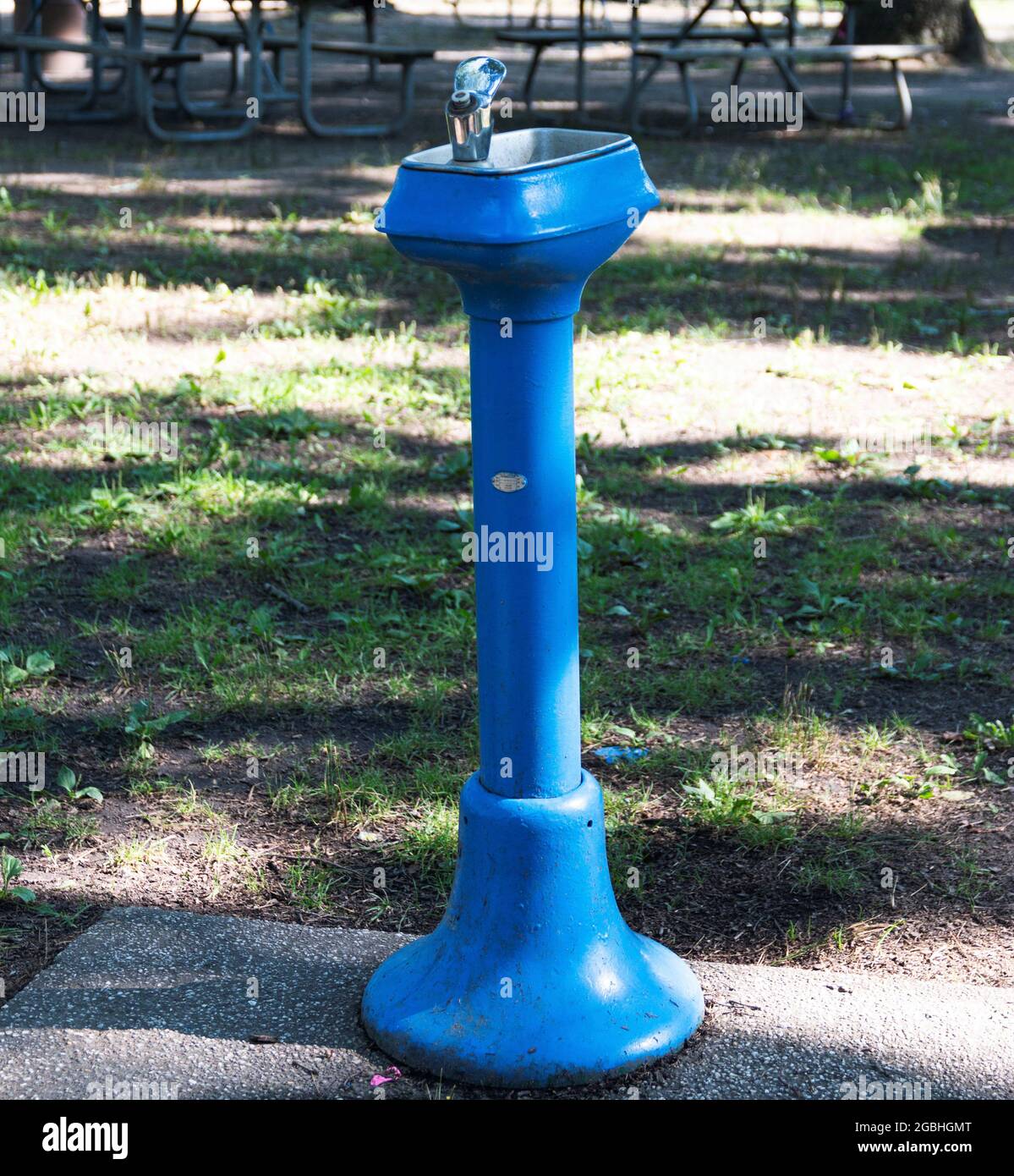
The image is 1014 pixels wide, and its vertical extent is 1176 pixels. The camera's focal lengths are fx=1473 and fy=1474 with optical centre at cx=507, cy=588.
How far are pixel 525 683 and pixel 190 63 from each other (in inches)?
419

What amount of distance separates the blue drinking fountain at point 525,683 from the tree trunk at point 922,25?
609 inches

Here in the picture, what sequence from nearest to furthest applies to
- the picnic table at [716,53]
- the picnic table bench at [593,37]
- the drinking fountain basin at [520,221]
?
the drinking fountain basin at [520,221], the picnic table at [716,53], the picnic table bench at [593,37]

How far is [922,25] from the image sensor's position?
53.3ft

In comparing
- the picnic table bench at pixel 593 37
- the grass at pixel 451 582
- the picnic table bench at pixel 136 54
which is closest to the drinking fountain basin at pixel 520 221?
the grass at pixel 451 582

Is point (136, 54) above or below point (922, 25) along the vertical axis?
below

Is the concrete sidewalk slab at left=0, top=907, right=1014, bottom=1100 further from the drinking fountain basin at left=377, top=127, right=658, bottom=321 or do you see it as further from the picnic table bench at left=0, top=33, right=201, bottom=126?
the picnic table bench at left=0, top=33, right=201, bottom=126

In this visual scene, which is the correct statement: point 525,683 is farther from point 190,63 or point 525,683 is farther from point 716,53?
point 190,63

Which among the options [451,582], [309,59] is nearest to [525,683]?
[451,582]

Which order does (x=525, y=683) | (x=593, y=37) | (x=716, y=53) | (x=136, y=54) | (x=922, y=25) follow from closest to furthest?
(x=525, y=683)
(x=136, y=54)
(x=716, y=53)
(x=593, y=37)
(x=922, y=25)

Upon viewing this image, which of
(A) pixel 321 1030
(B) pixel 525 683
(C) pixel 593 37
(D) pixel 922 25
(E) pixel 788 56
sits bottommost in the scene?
(A) pixel 321 1030

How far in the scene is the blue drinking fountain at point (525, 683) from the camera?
201 centimetres

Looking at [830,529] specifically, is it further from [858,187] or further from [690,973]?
[858,187]

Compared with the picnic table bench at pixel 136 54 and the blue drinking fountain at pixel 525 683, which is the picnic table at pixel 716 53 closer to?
the picnic table bench at pixel 136 54

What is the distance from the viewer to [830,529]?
4.58m
